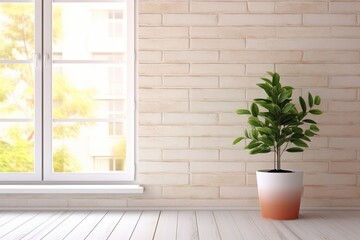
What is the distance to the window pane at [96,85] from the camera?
414 centimetres

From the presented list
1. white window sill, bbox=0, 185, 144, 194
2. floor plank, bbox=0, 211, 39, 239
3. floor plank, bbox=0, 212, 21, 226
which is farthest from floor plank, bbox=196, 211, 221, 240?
floor plank, bbox=0, 212, 21, 226

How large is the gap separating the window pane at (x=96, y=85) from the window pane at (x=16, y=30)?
45cm

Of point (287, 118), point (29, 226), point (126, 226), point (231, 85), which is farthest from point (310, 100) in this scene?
point (29, 226)

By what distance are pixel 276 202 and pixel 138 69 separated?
1.42 meters

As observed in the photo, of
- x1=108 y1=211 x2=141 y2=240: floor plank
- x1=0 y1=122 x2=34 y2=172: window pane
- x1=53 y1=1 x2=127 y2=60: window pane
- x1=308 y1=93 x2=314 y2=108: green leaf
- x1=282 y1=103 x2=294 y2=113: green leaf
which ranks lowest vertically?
x1=108 y1=211 x2=141 y2=240: floor plank

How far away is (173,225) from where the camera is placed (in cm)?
336

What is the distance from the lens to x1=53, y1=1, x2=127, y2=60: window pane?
4.15 metres

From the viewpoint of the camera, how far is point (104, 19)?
13.7 ft

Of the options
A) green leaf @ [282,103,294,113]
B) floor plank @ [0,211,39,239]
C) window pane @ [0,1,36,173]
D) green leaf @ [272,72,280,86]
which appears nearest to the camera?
floor plank @ [0,211,39,239]

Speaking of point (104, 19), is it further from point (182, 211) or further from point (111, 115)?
point (182, 211)

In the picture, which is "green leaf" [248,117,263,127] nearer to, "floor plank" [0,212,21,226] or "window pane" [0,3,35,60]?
"floor plank" [0,212,21,226]

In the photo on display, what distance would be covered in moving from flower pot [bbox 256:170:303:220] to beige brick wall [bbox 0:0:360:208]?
403mm

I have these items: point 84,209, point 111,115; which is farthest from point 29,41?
point 84,209

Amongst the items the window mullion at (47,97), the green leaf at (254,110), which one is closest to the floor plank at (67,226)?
the window mullion at (47,97)
